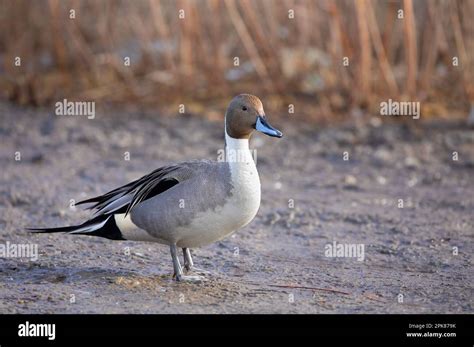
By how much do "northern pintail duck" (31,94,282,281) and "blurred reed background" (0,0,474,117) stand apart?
458 cm

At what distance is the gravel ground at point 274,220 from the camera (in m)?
5.34

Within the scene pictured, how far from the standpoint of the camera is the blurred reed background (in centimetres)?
1013

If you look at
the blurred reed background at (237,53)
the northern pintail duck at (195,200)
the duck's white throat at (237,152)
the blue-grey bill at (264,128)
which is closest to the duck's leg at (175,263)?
the northern pintail duck at (195,200)

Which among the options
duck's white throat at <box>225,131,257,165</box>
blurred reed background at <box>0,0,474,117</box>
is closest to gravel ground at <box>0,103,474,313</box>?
blurred reed background at <box>0,0,474,117</box>

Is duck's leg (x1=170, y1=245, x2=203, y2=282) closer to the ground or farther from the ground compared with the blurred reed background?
closer to the ground

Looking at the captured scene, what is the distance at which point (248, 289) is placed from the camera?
5.48 metres

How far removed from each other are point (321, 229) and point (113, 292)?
2328 mm

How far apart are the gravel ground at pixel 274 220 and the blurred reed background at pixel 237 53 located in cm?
57

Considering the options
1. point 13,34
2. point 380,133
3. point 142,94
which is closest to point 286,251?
point 380,133

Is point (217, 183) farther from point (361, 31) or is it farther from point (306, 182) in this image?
point (361, 31)

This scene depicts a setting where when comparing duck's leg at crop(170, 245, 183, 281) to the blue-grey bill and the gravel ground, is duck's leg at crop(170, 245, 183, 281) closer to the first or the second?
the gravel ground

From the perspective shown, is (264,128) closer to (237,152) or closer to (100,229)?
(237,152)

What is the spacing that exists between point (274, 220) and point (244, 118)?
1.97 m

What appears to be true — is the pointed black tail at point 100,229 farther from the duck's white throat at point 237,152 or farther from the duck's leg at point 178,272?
the duck's white throat at point 237,152
